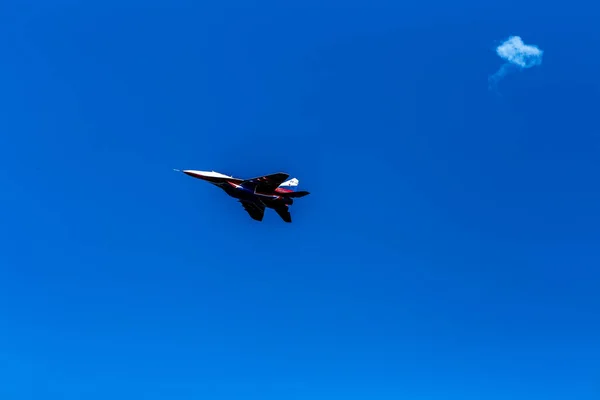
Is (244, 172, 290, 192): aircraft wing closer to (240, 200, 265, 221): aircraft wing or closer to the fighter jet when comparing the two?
the fighter jet

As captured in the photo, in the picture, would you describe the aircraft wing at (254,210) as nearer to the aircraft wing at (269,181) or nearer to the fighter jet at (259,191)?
the fighter jet at (259,191)

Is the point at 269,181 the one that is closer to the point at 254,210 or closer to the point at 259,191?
the point at 259,191

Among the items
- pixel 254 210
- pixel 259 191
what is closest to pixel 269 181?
pixel 259 191

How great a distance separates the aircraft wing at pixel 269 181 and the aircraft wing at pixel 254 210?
19.1ft

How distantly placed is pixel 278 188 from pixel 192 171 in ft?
53.8

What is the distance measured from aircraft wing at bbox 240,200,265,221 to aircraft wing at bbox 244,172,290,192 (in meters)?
5.82

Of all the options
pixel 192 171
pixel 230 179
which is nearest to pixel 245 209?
pixel 230 179

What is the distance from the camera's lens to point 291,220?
2899 inches

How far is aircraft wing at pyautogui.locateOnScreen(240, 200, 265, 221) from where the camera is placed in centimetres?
7500

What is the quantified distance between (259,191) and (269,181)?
12.3ft

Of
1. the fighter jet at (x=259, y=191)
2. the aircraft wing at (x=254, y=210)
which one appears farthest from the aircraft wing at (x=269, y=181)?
the aircraft wing at (x=254, y=210)

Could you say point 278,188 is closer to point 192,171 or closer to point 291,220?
point 291,220

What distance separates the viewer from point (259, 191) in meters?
70.2

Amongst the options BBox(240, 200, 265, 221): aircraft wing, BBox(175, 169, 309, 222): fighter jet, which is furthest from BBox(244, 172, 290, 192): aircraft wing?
BBox(240, 200, 265, 221): aircraft wing
